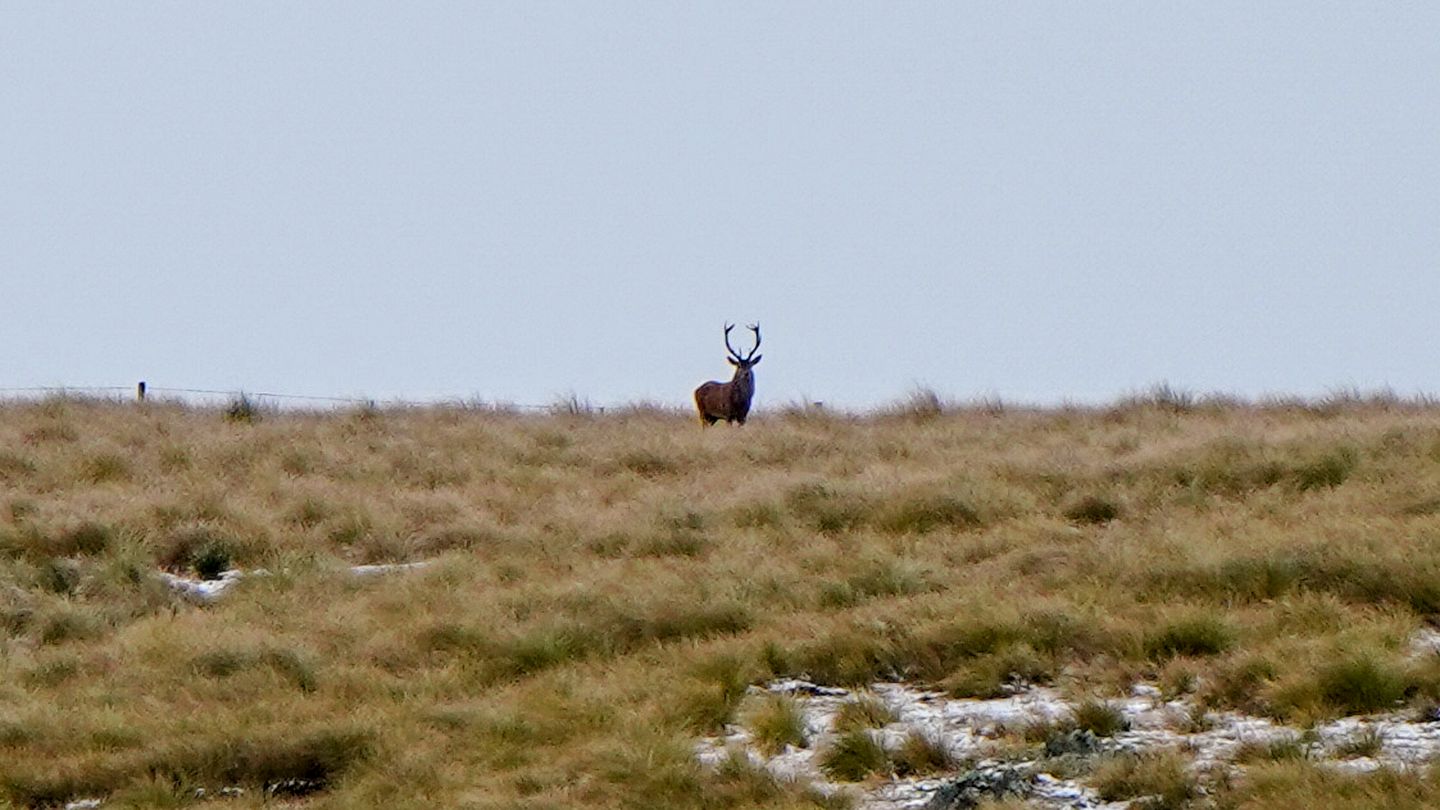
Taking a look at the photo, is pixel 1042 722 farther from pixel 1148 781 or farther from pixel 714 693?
pixel 714 693

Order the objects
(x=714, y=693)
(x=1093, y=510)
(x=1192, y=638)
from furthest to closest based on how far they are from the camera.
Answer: (x=1093, y=510) < (x=714, y=693) < (x=1192, y=638)

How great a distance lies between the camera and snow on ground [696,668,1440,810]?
8.24 metres

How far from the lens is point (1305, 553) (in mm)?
11062

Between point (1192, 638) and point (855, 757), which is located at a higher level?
point (1192, 638)

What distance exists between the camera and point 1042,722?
29.9ft

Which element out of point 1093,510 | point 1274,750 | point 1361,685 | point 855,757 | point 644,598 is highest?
point 1093,510

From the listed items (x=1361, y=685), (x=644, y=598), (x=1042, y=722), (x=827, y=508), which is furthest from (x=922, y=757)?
(x=827, y=508)

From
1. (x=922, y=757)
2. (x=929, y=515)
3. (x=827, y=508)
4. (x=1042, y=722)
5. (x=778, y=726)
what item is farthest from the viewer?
(x=827, y=508)

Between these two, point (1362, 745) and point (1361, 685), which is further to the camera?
point (1361, 685)

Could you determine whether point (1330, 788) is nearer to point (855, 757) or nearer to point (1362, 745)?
point (1362, 745)

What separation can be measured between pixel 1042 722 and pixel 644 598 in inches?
137

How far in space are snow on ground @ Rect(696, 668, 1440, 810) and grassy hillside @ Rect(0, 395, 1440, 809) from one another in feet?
0.62

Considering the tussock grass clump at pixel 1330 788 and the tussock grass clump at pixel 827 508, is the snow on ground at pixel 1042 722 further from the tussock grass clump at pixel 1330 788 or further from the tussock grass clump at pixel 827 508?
the tussock grass clump at pixel 827 508

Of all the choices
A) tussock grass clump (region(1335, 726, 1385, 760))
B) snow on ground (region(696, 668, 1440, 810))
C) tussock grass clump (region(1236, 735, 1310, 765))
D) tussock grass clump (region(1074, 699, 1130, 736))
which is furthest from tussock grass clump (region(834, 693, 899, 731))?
tussock grass clump (region(1335, 726, 1385, 760))
